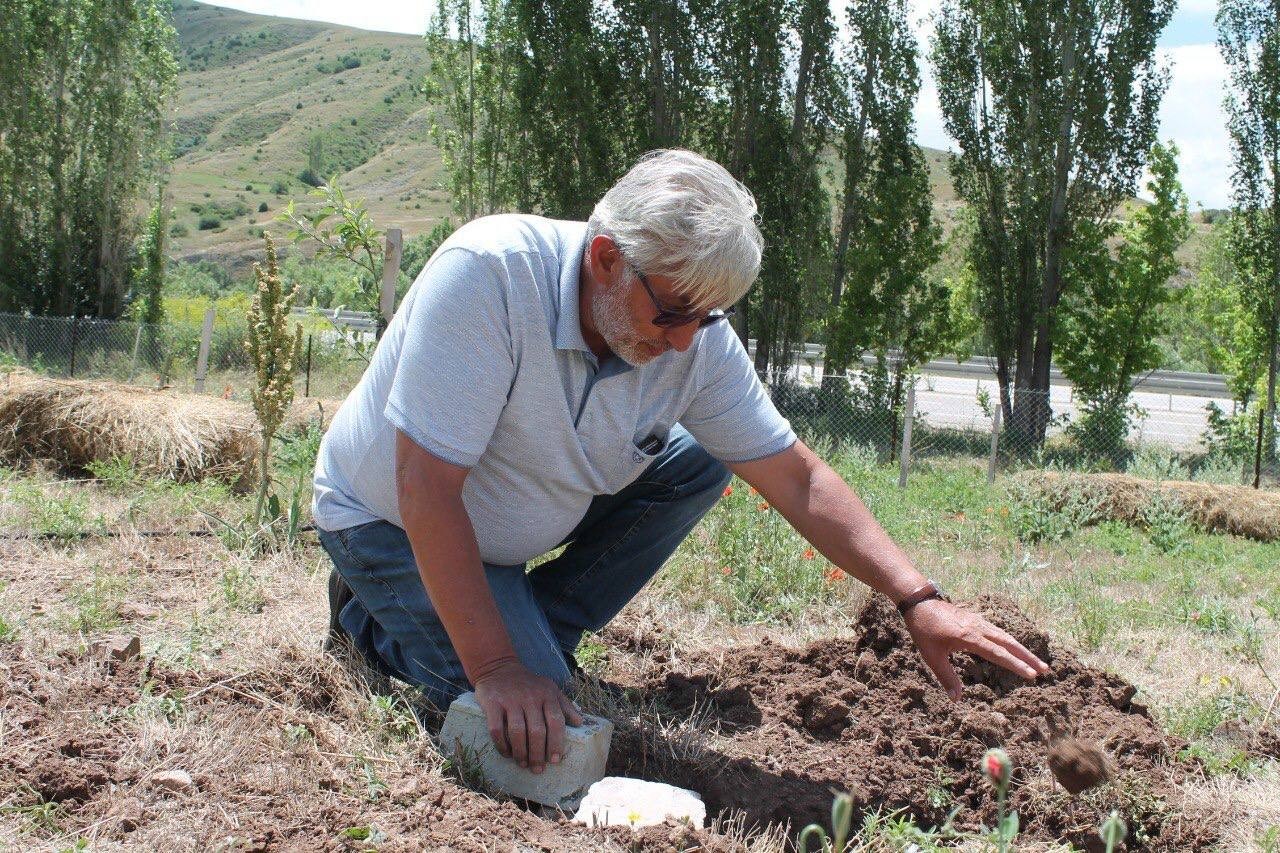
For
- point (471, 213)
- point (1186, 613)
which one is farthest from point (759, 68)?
point (1186, 613)

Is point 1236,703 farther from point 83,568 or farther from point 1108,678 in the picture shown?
point 83,568

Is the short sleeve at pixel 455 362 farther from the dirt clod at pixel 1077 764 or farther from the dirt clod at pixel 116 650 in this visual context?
the dirt clod at pixel 1077 764

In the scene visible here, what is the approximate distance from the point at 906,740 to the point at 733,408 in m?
0.93

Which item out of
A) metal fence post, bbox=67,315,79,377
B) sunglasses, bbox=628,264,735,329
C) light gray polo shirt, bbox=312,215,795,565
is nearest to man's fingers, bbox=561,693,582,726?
light gray polo shirt, bbox=312,215,795,565

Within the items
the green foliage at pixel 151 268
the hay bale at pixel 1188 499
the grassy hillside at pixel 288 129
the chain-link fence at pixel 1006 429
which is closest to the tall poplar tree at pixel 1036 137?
the chain-link fence at pixel 1006 429

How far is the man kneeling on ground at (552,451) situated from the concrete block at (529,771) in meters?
0.06

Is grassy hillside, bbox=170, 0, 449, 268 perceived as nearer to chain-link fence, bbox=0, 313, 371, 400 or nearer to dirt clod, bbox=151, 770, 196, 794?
chain-link fence, bbox=0, 313, 371, 400

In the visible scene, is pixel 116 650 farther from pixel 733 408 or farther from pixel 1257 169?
pixel 1257 169

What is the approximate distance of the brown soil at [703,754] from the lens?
2.08m

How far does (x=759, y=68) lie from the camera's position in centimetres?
1590

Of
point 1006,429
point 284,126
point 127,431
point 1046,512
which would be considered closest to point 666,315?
point 127,431

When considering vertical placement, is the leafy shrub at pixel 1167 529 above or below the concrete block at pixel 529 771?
below

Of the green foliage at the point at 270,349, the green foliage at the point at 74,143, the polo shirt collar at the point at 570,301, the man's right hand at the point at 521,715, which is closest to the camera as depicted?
the man's right hand at the point at 521,715

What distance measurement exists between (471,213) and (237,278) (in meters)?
40.1
